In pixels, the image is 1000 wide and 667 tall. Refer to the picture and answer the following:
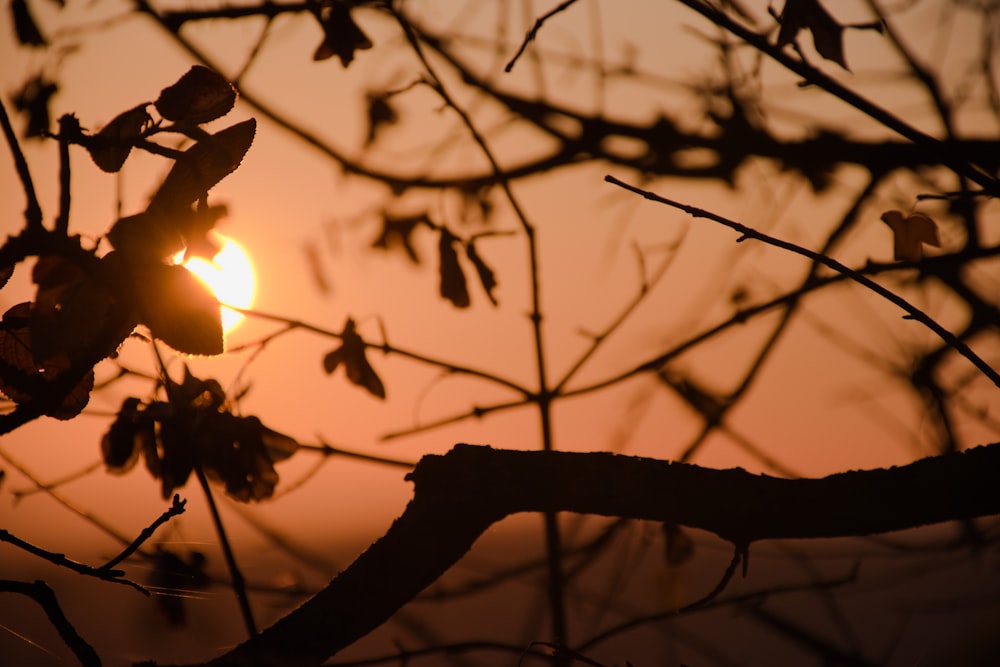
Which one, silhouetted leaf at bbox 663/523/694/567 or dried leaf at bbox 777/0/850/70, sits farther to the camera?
silhouetted leaf at bbox 663/523/694/567

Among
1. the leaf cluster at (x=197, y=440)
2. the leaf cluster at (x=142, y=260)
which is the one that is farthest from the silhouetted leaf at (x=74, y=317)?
the leaf cluster at (x=197, y=440)

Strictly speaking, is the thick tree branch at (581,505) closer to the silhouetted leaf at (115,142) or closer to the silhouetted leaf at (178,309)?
the silhouetted leaf at (178,309)

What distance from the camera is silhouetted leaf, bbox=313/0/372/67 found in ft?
5.77

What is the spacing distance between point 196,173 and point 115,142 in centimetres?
10

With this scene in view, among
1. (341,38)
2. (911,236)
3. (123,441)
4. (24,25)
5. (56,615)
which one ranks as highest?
(24,25)

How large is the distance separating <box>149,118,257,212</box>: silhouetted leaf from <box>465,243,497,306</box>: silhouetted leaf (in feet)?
3.40

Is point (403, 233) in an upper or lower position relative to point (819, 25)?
upper

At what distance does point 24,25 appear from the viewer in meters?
2.14

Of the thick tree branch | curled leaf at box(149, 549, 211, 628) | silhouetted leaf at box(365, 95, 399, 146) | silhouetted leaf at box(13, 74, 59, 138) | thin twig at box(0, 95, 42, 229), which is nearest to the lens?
thin twig at box(0, 95, 42, 229)

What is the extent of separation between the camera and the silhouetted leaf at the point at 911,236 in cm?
164

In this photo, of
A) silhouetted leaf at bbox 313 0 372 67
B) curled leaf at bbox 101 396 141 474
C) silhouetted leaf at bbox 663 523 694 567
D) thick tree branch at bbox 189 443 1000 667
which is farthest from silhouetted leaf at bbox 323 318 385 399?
silhouetted leaf at bbox 663 523 694 567

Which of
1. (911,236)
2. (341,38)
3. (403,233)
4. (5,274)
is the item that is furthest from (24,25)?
(911,236)

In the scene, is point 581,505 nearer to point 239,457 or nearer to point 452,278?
point 239,457

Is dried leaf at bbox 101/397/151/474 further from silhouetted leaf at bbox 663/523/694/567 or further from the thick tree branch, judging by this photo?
silhouetted leaf at bbox 663/523/694/567
